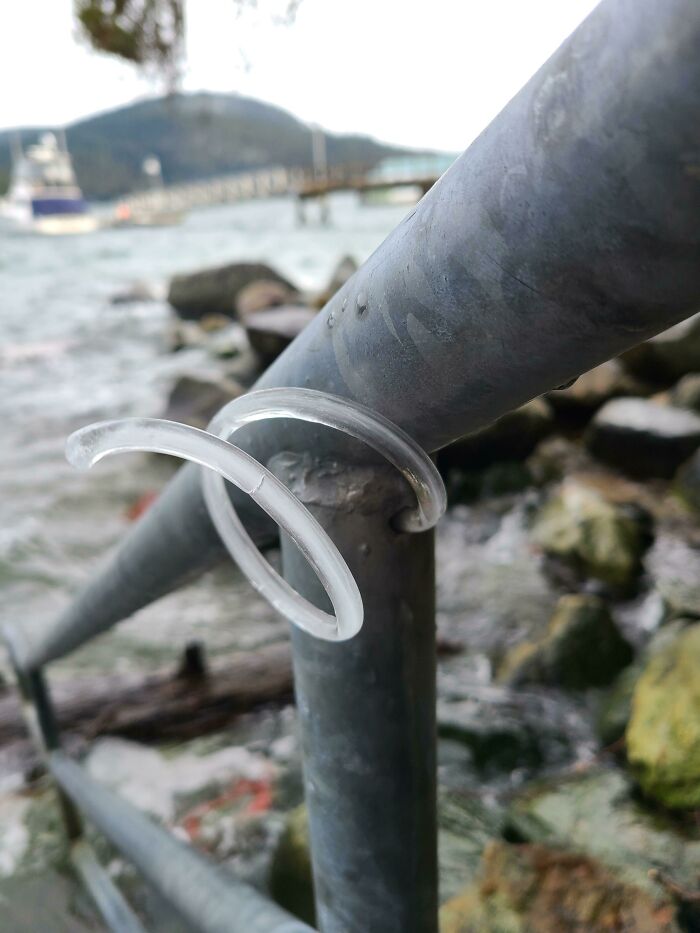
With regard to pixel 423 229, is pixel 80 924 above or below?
below

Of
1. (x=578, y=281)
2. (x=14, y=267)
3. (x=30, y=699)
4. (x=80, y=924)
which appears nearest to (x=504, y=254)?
(x=578, y=281)

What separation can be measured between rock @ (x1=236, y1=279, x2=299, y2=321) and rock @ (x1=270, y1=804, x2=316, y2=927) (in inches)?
452

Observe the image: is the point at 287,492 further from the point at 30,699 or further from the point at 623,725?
the point at 623,725

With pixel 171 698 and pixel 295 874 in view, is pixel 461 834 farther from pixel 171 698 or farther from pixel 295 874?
pixel 171 698

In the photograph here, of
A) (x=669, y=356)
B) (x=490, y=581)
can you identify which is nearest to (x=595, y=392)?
(x=669, y=356)

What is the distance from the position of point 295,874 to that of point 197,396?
21.4 ft

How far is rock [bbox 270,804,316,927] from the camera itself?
2158 millimetres

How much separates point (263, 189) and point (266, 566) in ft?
287

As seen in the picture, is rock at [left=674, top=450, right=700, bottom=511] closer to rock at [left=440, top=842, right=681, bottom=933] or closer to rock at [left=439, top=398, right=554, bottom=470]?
rock at [left=439, top=398, right=554, bottom=470]

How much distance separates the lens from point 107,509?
23.0ft

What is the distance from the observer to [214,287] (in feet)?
59.9

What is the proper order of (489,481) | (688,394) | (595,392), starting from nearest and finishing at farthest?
(688,394) < (489,481) < (595,392)

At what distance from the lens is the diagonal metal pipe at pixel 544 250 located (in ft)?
0.98

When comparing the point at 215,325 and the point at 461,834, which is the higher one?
the point at 461,834
